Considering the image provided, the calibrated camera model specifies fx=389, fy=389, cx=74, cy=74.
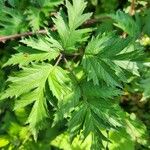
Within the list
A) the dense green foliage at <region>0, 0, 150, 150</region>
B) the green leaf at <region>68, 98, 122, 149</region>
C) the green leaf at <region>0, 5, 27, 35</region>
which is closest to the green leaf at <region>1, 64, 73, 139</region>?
the dense green foliage at <region>0, 0, 150, 150</region>

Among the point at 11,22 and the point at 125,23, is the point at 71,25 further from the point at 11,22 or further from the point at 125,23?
the point at 11,22

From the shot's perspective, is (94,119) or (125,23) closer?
(94,119)

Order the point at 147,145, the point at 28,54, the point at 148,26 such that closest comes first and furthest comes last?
the point at 28,54, the point at 148,26, the point at 147,145

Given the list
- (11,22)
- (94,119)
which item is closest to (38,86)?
(94,119)

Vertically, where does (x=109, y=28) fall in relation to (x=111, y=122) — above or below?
above

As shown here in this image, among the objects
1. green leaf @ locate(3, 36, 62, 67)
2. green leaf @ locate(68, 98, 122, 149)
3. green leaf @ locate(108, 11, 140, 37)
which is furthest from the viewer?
green leaf @ locate(108, 11, 140, 37)

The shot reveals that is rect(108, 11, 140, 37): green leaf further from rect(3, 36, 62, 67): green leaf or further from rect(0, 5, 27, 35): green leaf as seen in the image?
rect(0, 5, 27, 35): green leaf

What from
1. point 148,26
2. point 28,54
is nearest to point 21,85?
point 28,54

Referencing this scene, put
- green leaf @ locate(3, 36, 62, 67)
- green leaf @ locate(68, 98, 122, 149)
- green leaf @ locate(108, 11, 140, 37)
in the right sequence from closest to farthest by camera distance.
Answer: green leaf @ locate(68, 98, 122, 149), green leaf @ locate(3, 36, 62, 67), green leaf @ locate(108, 11, 140, 37)

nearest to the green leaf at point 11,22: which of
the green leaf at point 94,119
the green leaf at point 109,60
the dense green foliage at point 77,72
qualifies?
the dense green foliage at point 77,72

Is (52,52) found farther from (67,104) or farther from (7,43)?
(7,43)

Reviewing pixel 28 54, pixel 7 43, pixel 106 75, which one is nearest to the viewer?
pixel 106 75
